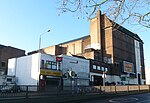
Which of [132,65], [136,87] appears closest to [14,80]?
[136,87]

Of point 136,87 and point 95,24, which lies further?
point 95,24

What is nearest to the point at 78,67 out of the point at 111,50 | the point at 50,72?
the point at 50,72

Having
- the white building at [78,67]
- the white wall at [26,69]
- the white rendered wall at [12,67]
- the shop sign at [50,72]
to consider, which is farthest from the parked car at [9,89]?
the white rendered wall at [12,67]

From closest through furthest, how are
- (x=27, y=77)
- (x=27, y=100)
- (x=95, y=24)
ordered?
(x=27, y=100)
(x=27, y=77)
(x=95, y=24)

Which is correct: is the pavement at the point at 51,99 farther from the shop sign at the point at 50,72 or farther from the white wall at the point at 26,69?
the white wall at the point at 26,69

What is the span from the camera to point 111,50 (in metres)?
73.9

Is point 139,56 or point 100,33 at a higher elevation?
point 100,33

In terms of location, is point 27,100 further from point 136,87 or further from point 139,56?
point 139,56

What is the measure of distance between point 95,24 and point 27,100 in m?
65.1

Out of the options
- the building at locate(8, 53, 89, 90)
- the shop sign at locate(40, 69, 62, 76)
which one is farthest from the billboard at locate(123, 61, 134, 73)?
the shop sign at locate(40, 69, 62, 76)

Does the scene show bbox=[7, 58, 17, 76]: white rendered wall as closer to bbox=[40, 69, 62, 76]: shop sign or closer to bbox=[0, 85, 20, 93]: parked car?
bbox=[40, 69, 62, 76]: shop sign

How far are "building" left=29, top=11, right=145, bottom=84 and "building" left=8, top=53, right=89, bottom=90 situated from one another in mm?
14914

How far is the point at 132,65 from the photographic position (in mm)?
84312

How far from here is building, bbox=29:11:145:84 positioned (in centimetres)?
7291
